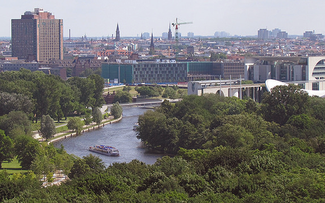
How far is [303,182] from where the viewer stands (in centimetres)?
1784

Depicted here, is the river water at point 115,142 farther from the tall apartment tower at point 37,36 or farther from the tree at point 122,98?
the tall apartment tower at point 37,36

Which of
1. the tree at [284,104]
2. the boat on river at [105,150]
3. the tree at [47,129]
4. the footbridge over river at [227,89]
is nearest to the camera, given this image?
the boat on river at [105,150]

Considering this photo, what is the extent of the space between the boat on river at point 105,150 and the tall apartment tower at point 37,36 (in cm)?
6929

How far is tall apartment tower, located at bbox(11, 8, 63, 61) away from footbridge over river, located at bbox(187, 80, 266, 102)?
57.8 m

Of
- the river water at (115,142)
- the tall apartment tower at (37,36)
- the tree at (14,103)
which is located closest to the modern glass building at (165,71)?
the tall apartment tower at (37,36)

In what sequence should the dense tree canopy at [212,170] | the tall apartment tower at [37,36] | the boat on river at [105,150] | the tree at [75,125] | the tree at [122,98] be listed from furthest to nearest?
1. the tall apartment tower at [37,36]
2. the tree at [122,98]
3. the tree at [75,125]
4. the boat on river at [105,150]
5. the dense tree canopy at [212,170]

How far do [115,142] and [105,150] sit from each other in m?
3.89

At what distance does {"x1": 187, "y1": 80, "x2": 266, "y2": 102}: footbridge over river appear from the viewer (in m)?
47.8

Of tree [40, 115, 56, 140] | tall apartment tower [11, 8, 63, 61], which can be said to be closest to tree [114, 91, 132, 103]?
tree [40, 115, 56, 140]

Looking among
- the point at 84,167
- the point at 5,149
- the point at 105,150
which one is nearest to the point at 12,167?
the point at 5,149

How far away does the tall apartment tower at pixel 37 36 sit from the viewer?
102 meters

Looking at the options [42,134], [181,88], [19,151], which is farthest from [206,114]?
[181,88]

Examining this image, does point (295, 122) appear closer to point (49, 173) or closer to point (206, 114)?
point (206, 114)

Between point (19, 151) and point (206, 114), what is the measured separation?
1316 centimetres
